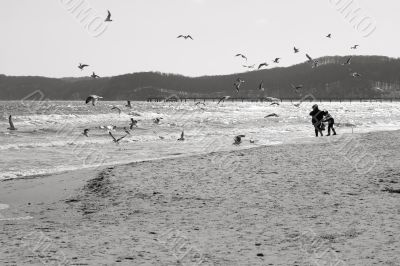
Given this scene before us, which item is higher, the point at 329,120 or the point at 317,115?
the point at 317,115

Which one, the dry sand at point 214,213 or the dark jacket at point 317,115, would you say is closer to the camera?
the dry sand at point 214,213

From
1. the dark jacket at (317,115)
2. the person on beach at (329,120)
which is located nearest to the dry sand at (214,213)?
the dark jacket at (317,115)

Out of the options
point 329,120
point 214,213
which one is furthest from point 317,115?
point 214,213

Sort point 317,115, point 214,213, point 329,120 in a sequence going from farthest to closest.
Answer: point 329,120
point 317,115
point 214,213

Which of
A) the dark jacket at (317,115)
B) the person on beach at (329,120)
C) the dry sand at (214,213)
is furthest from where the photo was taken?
the person on beach at (329,120)

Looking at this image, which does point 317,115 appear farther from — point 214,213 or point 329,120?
point 214,213

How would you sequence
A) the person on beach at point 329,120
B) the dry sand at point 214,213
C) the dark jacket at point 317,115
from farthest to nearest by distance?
the person on beach at point 329,120
the dark jacket at point 317,115
the dry sand at point 214,213

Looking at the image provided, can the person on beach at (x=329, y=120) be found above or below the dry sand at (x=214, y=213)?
above

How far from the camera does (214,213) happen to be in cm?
934

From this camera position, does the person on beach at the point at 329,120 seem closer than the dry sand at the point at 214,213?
No

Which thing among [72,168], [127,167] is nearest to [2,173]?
Result: [72,168]

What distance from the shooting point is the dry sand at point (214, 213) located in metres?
6.84

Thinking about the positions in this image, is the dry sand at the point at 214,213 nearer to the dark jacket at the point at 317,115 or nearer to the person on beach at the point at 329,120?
the dark jacket at the point at 317,115

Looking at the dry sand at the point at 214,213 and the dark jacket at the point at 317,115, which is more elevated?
the dark jacket at the point at 317,115
